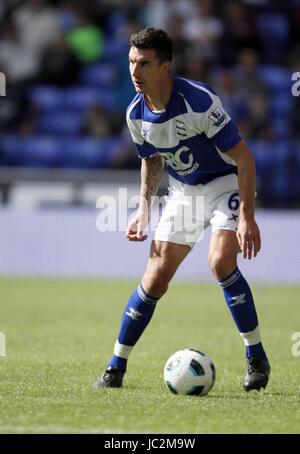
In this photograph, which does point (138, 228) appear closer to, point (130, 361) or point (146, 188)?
point (146, 188)

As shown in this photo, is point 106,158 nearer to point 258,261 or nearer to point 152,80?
point 258,261

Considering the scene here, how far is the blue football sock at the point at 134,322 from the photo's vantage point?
6430 millimetres

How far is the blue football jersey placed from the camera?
6.15 metres

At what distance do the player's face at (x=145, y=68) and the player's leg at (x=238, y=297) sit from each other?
3.19 ft

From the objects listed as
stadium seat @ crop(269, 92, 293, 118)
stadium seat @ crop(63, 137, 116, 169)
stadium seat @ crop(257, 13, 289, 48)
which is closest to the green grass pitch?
stadium seat @ crop(63, 137, 116, 169)

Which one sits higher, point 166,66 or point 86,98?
point 166,66

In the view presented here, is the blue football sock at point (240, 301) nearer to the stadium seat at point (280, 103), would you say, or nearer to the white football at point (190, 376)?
the white football at point (190, 376)

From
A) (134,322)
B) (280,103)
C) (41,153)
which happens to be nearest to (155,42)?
(134,322)

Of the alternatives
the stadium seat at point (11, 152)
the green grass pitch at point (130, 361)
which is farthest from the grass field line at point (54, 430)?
the stadium seat at point (11, 152)

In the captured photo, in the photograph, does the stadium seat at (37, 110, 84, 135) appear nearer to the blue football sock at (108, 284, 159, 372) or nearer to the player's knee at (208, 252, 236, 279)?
the blue football sock at (108, 284, 159, 372)

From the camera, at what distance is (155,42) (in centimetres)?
614

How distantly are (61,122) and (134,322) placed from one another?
11453 millimetres

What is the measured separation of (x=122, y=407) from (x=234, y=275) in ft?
3.94

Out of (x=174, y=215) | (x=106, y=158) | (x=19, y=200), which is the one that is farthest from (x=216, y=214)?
(x=106, y=158)
